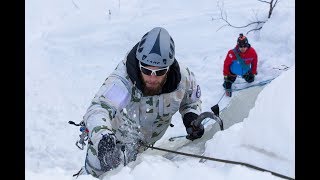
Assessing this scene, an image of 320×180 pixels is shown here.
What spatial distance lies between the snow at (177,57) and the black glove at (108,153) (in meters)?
0.16

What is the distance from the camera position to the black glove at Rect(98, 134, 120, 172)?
2.81 m

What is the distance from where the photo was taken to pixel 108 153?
2822 mm

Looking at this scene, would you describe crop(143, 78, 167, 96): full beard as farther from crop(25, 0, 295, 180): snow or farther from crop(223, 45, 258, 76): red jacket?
crop(223, 45, 258, 76): red jacket

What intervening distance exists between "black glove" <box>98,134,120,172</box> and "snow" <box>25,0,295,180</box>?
0.16 m

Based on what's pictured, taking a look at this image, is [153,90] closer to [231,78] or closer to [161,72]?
[161,72]

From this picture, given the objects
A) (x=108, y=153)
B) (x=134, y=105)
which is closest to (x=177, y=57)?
(x=134, y=105)

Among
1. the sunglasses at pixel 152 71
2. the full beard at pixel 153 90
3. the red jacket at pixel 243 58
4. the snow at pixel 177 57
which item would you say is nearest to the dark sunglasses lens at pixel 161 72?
the sunglasses at pixel 152 71

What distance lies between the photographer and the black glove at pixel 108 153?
111 inches

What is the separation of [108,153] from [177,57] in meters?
5.89

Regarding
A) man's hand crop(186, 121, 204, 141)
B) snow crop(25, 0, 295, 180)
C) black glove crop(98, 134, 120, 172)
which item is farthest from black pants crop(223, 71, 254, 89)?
black glove crop(98, 134, 120, 172)

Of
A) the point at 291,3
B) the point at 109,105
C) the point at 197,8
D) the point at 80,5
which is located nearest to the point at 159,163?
the point at 109,105

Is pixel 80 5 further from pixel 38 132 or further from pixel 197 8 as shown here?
pixel 38 132

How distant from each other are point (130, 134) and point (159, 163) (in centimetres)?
145

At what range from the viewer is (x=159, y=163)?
2332 mm
